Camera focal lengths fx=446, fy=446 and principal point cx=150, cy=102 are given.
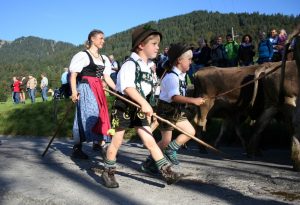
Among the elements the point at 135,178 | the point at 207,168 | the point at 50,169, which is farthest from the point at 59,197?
the point at 207,168

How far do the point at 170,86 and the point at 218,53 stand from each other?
6.49 meters

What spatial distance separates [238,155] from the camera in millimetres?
7000

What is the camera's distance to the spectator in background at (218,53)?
37.1ft

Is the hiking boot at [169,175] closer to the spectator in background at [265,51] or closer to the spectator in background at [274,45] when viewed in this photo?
the spectator in background at [274,45]

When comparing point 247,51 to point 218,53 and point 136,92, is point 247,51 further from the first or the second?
point 136,92

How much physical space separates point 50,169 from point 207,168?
1936 millimetres

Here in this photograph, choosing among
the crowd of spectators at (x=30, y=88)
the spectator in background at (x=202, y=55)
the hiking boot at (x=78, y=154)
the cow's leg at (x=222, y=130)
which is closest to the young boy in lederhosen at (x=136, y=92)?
the hiking boot at (x=78, y=154)

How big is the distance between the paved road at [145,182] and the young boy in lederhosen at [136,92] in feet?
1.02

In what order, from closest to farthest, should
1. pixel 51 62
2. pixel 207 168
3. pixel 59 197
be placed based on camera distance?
pixel 59 197, pixel 207 168, pixel 51 62

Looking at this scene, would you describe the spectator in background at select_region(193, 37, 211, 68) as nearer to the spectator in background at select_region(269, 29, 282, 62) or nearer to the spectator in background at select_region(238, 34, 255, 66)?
the spectator in background at select_region(238, 34, 255, 66)

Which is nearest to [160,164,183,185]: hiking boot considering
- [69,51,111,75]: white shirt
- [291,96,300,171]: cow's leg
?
[291,96,300,171]: cow's leg

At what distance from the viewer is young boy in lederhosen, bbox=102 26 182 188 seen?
4379 millimetres

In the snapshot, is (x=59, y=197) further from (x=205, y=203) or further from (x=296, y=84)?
(x=296, y=84)

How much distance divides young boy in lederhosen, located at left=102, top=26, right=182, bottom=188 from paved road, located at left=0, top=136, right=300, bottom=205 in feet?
1.02
